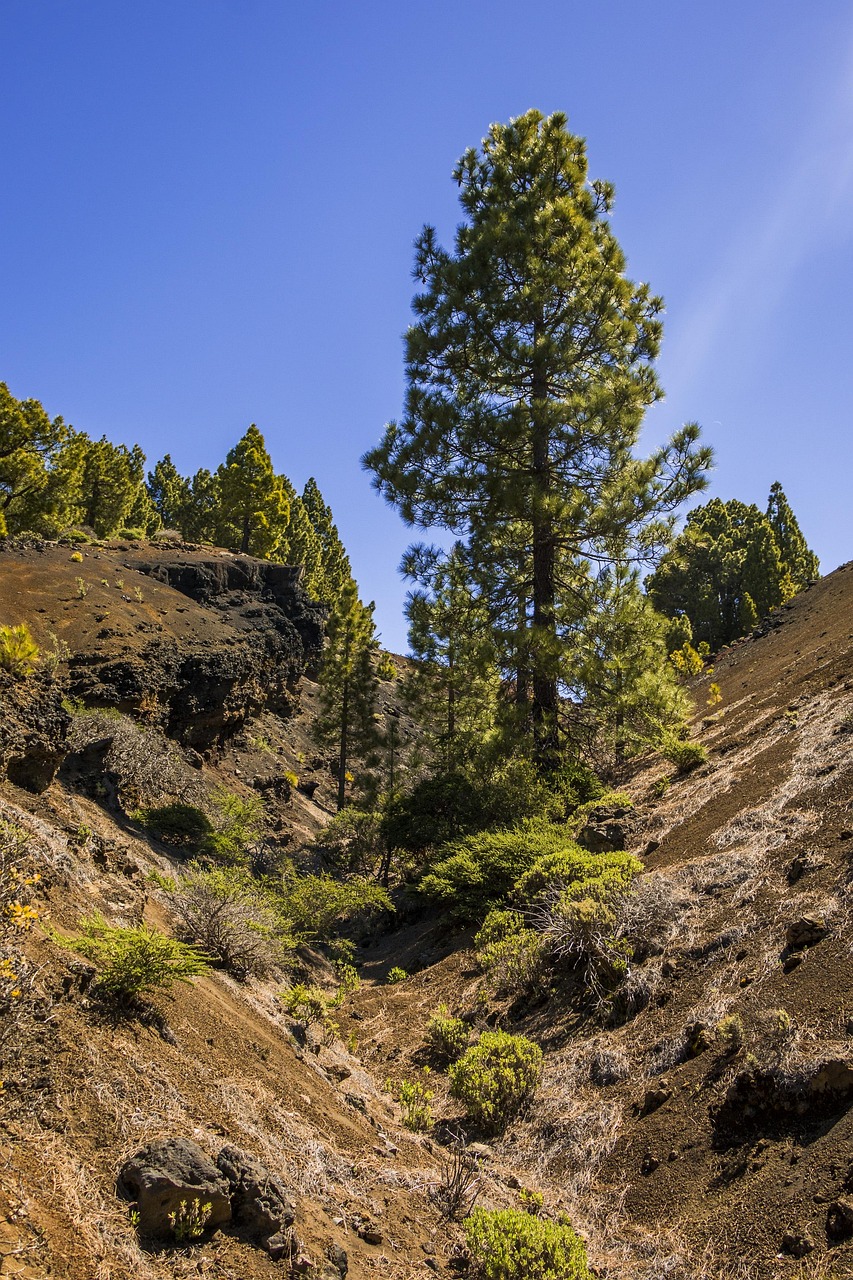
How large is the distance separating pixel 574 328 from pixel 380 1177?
1388 centimetres

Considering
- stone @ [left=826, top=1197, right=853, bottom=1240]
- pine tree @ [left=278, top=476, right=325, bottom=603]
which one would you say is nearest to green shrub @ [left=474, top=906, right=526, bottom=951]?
stone @ [left=826, top=1197, right=853, bottom=1240]

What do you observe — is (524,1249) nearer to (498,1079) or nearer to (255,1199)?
(255,1199)

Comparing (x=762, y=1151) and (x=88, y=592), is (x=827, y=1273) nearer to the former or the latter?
(x=762, y=1151)

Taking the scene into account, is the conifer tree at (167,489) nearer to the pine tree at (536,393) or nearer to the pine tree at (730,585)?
the pine tree at (730,585)

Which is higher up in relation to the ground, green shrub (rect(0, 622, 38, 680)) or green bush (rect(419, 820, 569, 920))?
green shrub (rect(0, 622, 38, 680))

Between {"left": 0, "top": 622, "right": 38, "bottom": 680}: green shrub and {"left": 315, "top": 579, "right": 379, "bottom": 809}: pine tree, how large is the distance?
20993 millimetres

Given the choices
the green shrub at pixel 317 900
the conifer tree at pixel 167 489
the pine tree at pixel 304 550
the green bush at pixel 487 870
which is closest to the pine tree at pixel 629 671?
the green bush at pixel 487 870

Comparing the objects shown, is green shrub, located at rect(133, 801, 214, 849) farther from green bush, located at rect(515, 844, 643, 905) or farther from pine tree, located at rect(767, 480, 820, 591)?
pine tree, located at rect(767, 480, 820, 591)

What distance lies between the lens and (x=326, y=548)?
69312 millimetres

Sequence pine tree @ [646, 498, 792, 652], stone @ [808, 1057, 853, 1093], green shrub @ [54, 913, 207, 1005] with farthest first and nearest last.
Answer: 1. pine tree @ [646, 498, 792, 652]
2. green shrub @ [54, 913, 207, 1005]
3. stone @ [808, 1057, 853, 1093]

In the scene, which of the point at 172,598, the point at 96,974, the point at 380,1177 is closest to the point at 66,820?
the point at 96,974

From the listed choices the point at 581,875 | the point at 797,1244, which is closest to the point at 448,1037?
the point at 581,875

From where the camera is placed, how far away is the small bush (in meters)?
5.44

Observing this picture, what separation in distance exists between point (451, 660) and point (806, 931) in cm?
1395
